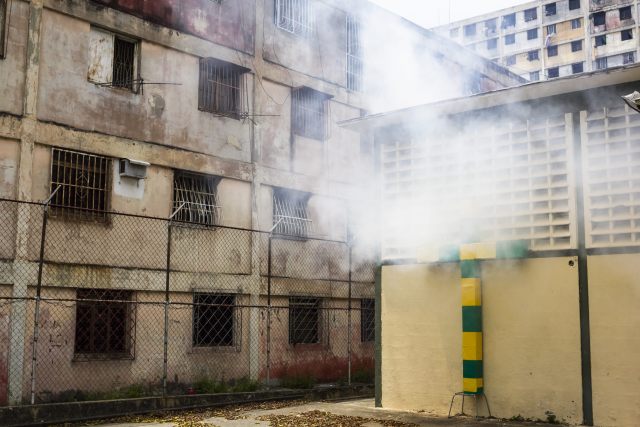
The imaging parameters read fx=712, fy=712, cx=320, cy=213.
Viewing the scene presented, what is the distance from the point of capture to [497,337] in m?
9.80

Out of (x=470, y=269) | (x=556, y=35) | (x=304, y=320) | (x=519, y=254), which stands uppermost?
(x=556, y=35)

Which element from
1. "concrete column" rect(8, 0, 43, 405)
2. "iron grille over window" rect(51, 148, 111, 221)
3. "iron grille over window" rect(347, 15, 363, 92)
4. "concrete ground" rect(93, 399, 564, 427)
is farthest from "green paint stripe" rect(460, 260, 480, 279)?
"iron grille over window" rect(347, 15, 363, 92)

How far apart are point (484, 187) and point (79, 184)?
7.31m

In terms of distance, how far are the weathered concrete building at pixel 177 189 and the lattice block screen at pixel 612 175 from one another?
371 cm

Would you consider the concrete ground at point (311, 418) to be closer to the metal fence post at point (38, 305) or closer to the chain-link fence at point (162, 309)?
the chain-link fence at point (162, 309)

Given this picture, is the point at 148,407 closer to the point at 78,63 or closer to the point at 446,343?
the point at 446,343

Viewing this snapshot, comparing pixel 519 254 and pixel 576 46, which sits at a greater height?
pixel 576 46

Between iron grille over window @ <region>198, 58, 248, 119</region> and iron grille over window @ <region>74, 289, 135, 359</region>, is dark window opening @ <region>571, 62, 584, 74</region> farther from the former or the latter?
iron grille over window @ <region>74, 289, 135, 359</region>

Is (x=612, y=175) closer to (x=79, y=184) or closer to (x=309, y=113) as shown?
(x=79, y=184)

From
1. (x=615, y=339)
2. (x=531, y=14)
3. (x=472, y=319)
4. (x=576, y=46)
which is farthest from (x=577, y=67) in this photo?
(x=615, y=339)

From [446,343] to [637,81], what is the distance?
14.2 feet

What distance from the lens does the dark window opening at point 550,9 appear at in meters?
57.1

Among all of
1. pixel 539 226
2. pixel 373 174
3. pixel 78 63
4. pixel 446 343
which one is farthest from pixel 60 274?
pixel 539 226

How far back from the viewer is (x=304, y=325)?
55.0ft
